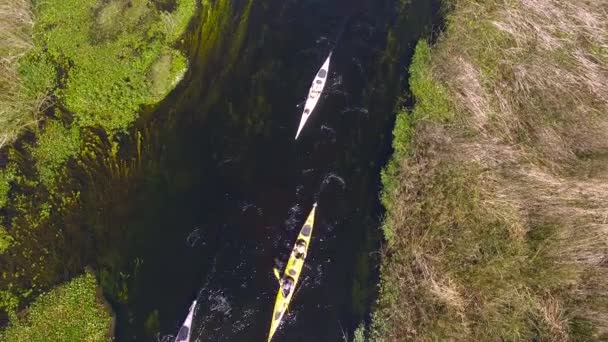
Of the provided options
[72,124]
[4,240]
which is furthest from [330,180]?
[4,240]

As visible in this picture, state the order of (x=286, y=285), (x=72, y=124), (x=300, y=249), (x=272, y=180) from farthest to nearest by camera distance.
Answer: (x=72, y=124) < (x=272, y=180) < (x=300, y=249) < (x=286, y=285)

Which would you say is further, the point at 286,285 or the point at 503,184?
the point at 503,184

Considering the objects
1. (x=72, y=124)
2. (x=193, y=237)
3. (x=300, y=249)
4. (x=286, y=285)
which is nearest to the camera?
(x=286, y=285)

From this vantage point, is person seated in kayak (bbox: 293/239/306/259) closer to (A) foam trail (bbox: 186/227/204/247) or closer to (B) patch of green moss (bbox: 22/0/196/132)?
(A) foam trail (bbox: 186/227/204/247)

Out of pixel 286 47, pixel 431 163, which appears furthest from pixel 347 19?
pixel 431 163

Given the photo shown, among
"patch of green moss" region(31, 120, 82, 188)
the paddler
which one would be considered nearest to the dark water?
the paddler

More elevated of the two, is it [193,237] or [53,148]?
[53,148]

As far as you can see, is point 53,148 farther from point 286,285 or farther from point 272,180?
point 286,285
